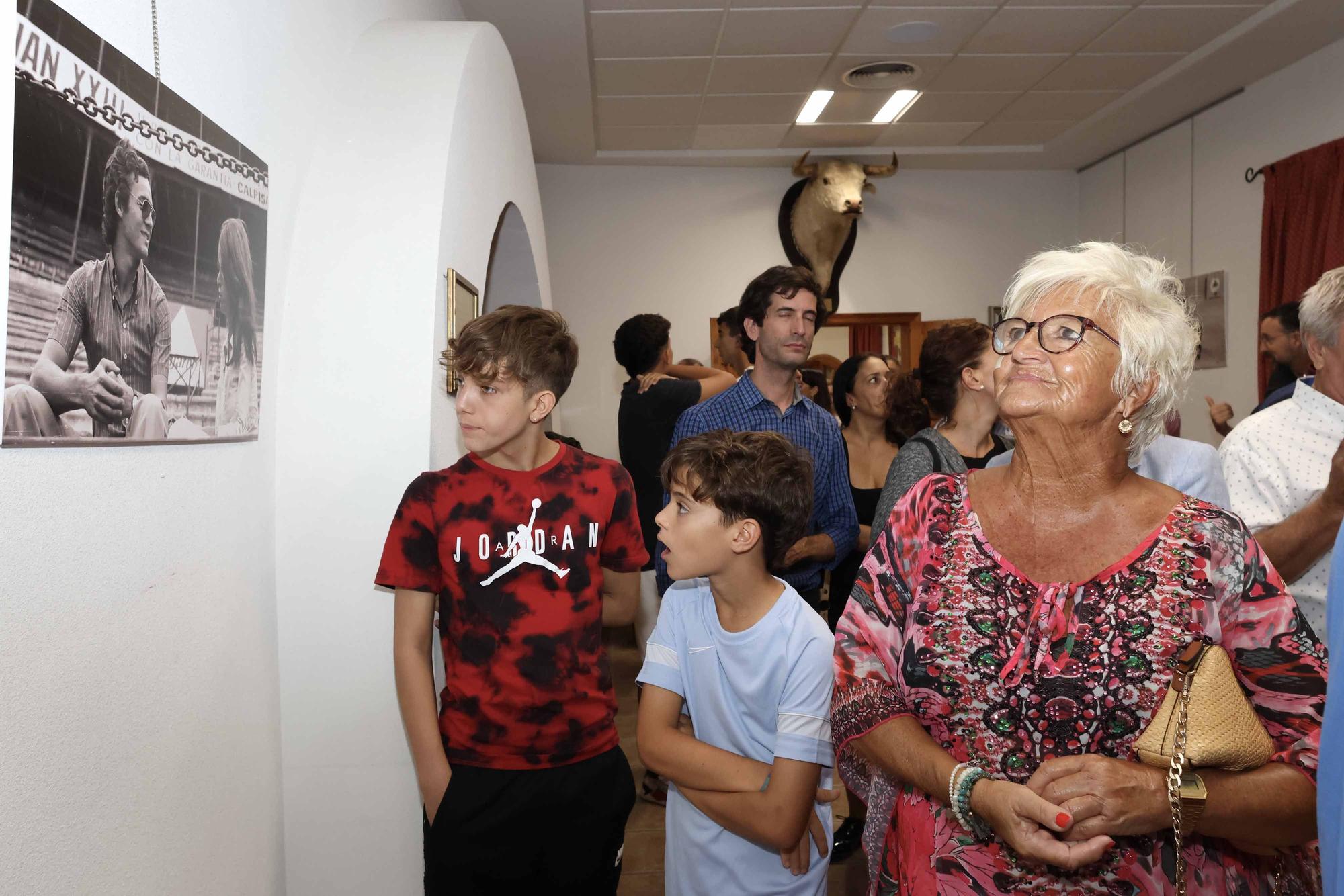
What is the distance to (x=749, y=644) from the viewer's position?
1.55 metres

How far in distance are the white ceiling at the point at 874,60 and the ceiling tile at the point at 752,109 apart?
1 cm

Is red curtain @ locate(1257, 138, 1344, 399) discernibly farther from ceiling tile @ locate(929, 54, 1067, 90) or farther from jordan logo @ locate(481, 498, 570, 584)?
jordan logo @ locate(481, 498, 570, 584)

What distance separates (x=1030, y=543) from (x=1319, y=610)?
1.17 meters

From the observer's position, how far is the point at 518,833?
167 centimetres

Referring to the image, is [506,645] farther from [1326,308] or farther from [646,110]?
[646,110]

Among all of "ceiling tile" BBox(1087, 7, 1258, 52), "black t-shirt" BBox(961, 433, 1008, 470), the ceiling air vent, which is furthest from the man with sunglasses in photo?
"ceiling tile" BBox(1087, 7, 1258, 52)

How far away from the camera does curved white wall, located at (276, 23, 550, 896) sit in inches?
78.2

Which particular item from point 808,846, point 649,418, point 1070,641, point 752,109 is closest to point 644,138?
point 752,109

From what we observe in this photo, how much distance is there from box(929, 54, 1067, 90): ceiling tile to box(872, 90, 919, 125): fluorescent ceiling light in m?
0.15

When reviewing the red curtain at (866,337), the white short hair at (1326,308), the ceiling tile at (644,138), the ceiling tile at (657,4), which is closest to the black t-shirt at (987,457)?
the white short hair at (1326,308)

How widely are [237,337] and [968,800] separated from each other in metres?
1.43

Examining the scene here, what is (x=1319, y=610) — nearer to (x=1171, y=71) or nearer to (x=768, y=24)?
(x=768, y=24)

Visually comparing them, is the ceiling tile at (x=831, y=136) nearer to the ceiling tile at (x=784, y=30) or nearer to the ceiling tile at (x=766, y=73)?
the ceiling tile at (x=766, y=73)

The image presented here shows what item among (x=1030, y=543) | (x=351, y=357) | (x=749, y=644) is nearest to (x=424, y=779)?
(x=749, y=644)
